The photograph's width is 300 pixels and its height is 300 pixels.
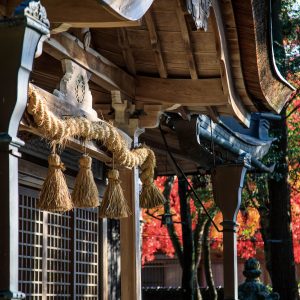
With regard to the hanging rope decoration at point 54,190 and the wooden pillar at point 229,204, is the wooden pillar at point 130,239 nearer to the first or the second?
the hanging rope decoration at point 54,190

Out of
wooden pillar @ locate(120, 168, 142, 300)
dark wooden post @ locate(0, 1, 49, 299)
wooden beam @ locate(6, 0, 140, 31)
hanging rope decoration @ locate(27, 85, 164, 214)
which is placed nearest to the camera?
dark wooden post @ locate(0, 1, 49, 299)

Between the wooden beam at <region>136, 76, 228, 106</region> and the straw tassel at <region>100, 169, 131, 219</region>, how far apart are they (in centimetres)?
129

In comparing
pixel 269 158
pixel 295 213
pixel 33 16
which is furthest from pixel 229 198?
pixel 295 213

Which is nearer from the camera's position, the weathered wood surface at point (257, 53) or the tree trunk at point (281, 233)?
the weathered wood surface at point (257, 53)

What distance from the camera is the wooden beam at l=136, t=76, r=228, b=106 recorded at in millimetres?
9852

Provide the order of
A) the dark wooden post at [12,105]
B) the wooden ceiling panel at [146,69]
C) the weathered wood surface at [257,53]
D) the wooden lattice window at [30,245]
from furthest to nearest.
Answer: the wooden lattice window at [30,245]
the wooden ceiling panel at [146,69]
the weathered wood surface at [257,53]
the dark wooden post at [12,105]

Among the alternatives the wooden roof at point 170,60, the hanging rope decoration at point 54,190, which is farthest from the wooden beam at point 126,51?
the hanging rope decoration at point 54,190

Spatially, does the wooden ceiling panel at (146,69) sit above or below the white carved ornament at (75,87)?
above

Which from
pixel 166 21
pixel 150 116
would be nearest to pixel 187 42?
pixel 166 21

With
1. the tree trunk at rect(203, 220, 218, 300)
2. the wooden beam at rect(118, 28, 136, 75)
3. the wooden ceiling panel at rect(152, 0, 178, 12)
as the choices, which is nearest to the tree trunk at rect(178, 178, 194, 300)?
the tree trunk at rect(203, 220, 218, 300)

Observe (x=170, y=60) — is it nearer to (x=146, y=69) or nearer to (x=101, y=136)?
(x=146, y=69)

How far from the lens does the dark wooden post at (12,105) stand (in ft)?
15.8

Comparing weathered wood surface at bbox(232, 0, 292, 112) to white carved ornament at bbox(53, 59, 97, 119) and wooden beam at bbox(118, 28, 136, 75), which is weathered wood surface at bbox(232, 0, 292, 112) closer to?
wooden beam at bbox(118, 28, 136, 75)

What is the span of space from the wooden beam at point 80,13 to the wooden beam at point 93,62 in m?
1.57
